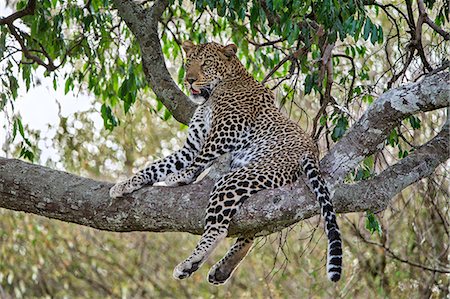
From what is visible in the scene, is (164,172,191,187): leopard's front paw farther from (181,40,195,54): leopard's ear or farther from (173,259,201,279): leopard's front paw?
(181,40,195,54): leopard's ear

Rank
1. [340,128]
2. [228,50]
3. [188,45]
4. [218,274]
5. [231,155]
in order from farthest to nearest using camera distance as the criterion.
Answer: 1. [188,45]
2. [228,50]
3. [340,128]
4. [231,155]
5. [218,274]

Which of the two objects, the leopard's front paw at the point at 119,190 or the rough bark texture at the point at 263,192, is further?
the leopard's front paw at the point at 119,190

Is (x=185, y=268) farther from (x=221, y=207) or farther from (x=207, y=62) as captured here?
(x=207, y=62)

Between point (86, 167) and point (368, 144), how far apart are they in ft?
26.5

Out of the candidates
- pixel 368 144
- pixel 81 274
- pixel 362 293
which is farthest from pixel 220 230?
pixel 81 274

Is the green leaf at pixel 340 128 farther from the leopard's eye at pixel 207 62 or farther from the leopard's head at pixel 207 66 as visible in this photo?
the leopard's eye at pixel 207 62

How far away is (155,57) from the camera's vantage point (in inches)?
283

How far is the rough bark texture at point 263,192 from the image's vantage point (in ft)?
17.6

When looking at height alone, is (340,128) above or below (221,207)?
above

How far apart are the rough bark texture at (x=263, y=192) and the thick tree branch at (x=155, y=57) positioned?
1.41 m

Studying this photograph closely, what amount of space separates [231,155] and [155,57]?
3.93 ft

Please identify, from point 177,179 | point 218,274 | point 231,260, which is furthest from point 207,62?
point 218,274

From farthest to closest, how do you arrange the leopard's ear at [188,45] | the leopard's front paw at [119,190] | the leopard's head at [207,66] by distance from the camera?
the leopard's ear at [188,45] → the leopard's head at [207,66] → the leopard's front paw at [119,190]

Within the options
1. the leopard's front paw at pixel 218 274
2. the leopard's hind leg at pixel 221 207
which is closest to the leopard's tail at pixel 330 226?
the leopard's hind leg at pixel 221 207
